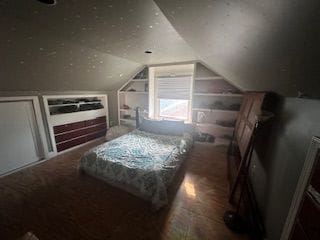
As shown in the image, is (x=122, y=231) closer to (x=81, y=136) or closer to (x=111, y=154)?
(x=111, y=154)

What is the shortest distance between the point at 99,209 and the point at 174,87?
3.31 meters

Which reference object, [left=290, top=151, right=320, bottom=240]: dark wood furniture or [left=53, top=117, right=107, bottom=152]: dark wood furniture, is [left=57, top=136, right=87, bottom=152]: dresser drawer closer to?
[left=53, top=117, right=107, bottom=152]: dark wood furniture

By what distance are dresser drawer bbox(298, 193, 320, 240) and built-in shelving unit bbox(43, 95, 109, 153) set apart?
13.3 ft

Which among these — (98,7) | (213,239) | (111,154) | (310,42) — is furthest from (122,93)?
(310,42)

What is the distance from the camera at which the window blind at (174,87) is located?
4.08 m

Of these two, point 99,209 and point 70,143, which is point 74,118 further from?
point 99,209

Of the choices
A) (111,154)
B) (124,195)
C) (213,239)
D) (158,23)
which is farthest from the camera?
(111,154)

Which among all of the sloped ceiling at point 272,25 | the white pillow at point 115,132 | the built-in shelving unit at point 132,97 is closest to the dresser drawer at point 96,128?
the white pillow at point 115,132

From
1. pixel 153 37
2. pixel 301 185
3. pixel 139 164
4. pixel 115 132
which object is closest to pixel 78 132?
pixel 115 132

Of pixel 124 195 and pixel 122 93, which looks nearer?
pixel 124 195

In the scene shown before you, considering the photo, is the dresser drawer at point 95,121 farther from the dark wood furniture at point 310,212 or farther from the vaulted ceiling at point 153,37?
the dark wood furniture at point 310,212

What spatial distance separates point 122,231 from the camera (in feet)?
5.41

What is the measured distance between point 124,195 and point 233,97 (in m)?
3.16

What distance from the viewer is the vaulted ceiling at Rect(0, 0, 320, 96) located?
0.69 metres
